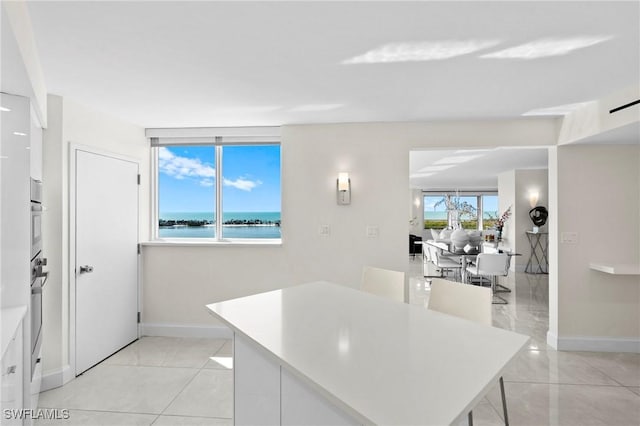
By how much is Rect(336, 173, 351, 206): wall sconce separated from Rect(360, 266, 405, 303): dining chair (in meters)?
1.05

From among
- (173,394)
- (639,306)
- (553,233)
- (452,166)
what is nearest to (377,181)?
(553,233)

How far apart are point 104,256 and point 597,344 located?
5.11 meters

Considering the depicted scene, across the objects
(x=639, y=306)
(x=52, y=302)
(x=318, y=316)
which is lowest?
(x=639, y=306)

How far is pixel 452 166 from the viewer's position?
6746 millimetres

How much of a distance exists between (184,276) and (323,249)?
165 cm

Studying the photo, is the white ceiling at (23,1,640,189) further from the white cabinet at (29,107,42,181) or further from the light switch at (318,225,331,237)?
the light switch at (318,225,331,237)

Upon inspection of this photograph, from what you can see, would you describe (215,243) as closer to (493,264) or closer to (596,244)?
(596,244)

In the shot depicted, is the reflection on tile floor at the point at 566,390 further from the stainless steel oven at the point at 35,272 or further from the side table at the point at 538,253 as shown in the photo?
the side table at the point at 538,253

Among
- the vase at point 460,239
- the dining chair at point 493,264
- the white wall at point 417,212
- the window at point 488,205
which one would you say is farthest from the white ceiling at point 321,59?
the window at point 488,205

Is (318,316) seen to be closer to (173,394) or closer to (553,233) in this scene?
(173,394)

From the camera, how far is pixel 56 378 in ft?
8.75

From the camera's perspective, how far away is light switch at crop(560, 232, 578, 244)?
335 cm

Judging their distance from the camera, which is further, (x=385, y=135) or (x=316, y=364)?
(x=385, y=135)

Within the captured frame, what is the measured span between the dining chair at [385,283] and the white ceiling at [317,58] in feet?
4.87
